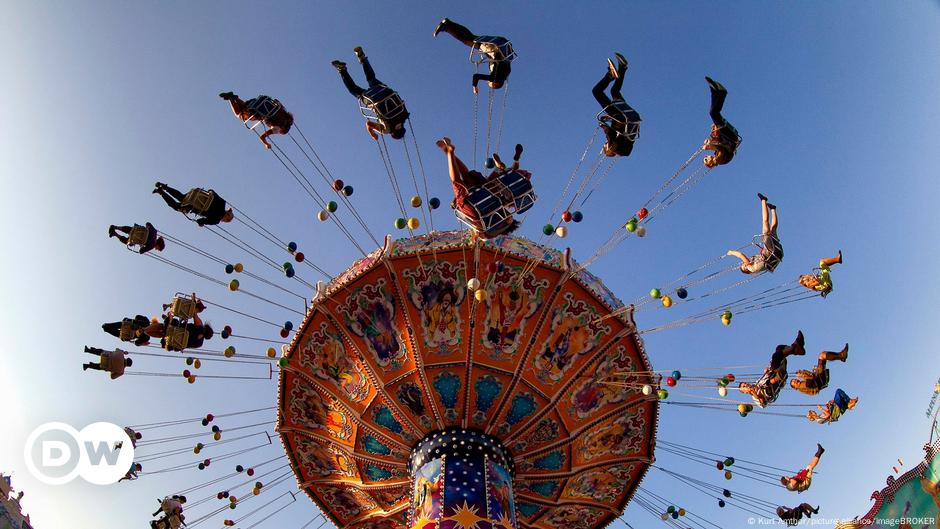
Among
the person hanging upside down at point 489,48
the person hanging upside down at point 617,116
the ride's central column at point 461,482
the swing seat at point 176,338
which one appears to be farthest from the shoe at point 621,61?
the swing seat at point 176,338

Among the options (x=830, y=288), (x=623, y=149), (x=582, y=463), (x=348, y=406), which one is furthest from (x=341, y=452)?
(x=830, y=288)

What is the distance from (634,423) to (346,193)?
282 inches

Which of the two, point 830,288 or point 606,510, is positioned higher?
point 830,288

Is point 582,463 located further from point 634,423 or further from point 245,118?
point 245,118

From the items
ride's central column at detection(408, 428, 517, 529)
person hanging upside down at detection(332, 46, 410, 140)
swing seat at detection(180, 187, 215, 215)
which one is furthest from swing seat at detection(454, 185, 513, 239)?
swing seat at detection(180, 187, 215, 215)

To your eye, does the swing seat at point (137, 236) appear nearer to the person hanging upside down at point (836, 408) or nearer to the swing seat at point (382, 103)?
the swing seat at point (382, 103)

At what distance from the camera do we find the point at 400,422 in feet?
41.2

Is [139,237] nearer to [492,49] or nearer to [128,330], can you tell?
[128,330]

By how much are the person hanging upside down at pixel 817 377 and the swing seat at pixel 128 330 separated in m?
11.4

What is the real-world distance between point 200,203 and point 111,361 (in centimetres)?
319

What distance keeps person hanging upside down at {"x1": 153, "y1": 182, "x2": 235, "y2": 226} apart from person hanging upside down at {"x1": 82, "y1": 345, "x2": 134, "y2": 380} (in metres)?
2.76

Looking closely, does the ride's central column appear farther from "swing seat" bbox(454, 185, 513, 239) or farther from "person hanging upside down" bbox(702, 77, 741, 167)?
"person hanging upside down" bbox(702, 77, 741, 167)

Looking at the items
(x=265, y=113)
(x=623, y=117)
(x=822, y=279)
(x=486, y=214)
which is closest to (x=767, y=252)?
(x=822, y=279)

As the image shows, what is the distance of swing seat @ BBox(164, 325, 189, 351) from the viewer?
11.6 m
